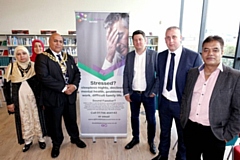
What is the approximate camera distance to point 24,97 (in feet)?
7.56

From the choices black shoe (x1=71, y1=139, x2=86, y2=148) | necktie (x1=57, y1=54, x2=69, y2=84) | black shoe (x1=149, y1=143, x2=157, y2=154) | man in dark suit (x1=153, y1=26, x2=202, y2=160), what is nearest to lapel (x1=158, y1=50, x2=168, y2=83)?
man in dark suit (x1=153, y1=26, x2=202, y2=160)

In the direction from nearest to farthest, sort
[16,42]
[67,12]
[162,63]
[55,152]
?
[162,63], [55,152], [16,42], [67,12]

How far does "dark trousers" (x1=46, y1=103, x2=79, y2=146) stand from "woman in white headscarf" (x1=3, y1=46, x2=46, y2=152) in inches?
7.0

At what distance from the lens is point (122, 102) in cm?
262

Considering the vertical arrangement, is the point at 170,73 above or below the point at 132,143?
above

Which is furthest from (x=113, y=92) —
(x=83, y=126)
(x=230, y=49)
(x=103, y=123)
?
(x=230, y=49)

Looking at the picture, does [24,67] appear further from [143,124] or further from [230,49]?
[230,49]

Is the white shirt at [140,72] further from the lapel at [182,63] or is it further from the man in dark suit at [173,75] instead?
the lapel at [182,63]

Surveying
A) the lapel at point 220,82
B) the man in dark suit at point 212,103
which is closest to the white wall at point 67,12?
the man in dark suit at point 212,103

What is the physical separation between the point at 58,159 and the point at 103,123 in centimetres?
79

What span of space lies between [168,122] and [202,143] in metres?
0.57

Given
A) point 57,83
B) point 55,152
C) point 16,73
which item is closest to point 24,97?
point 16,73

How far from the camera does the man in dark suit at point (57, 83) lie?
2.13 meters

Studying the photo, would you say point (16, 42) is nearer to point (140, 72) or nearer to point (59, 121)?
point (59, 121)
